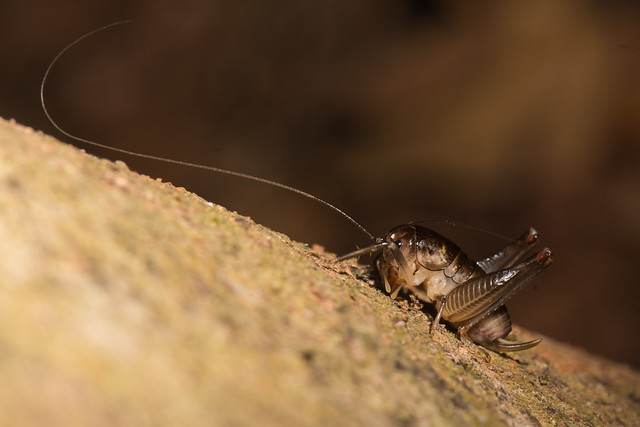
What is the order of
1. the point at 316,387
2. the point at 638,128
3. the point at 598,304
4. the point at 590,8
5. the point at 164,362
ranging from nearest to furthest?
the point at 164,362 → the point at 316,387 → the point at 590,8 → the point at 638,128 → the point at 598,304

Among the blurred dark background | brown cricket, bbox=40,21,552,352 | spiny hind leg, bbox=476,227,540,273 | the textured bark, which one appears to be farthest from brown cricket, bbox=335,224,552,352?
the blurred dark background

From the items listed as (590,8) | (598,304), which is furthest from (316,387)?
(598,304)

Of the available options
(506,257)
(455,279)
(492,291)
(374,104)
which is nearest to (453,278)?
(455,279)

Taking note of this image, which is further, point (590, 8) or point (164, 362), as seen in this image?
point (590, 8)

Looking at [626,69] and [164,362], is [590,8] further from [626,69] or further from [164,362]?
[164,362]

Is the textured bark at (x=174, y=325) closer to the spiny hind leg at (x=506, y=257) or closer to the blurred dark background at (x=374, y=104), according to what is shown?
the spiny hind leg at (x=506, y=257)

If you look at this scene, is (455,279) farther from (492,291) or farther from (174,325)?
(174,325)

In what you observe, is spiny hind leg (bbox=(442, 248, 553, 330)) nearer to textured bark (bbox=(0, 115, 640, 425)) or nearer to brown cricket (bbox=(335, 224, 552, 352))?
brown cricket (bbox=(335, 224, 552, 352))
